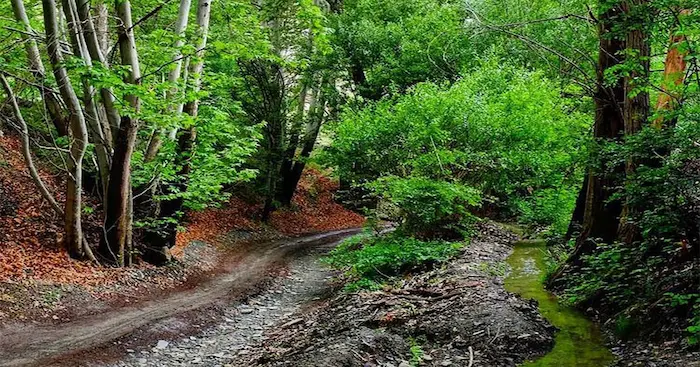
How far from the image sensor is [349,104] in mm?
21859

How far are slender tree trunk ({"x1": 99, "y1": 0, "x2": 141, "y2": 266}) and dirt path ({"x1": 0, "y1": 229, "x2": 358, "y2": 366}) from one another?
6.75 feet

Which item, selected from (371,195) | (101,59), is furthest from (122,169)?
(371,195)

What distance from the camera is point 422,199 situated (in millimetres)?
11656

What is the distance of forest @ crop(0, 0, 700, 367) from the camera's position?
19.3 ft

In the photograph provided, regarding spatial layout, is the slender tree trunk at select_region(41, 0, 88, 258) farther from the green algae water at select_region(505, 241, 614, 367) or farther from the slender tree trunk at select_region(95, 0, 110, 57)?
the green algae water at select_region(505, 241, 614, 367)

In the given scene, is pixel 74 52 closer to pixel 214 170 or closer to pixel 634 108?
pixel 214 170

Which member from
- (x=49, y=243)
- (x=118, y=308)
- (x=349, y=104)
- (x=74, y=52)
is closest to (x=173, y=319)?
(x=118, y=308)

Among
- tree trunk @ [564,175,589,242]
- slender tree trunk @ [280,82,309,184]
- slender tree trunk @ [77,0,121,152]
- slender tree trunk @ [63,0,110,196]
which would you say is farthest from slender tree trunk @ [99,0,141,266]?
slender tree trunk @ [280,82,309,184]

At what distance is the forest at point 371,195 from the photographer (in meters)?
5.87

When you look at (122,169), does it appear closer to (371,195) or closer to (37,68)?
(37,68)

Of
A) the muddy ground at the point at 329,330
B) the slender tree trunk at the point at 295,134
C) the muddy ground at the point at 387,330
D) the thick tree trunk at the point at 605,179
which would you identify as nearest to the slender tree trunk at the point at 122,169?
the muddy ground at the point at 329,330

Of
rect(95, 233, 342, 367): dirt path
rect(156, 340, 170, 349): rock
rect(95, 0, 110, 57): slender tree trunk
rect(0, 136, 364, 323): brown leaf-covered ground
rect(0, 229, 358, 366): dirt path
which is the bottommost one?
rect(95, 233, 342, 367): dirt path

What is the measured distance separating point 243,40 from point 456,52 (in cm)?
1031

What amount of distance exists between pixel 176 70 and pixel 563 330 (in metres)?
10.00
